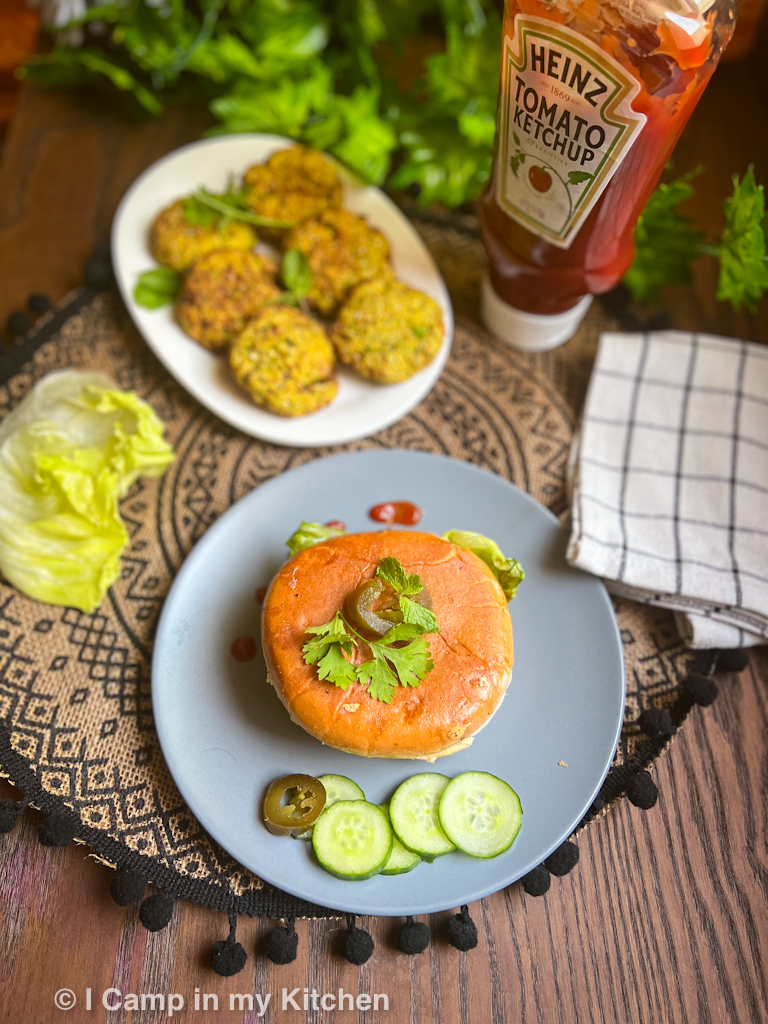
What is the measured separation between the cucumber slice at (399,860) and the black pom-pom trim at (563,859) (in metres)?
0.40

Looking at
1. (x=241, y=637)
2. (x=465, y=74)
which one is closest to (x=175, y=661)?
(x=241, y=637)

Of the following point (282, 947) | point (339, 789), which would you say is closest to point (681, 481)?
point (339, 789)

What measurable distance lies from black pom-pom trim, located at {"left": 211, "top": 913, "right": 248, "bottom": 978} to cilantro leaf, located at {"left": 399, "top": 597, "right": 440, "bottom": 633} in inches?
39.9

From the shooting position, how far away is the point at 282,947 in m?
2.13

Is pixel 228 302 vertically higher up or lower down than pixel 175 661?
higher up

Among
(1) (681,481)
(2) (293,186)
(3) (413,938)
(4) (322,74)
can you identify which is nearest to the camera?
(3) (413,938)

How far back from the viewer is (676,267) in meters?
2.95

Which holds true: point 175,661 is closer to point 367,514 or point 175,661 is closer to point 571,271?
point 367,514

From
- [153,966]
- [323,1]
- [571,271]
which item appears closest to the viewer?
[153,966]

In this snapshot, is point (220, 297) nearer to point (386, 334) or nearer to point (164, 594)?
point (386, 334)

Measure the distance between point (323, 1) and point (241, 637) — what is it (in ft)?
9.89

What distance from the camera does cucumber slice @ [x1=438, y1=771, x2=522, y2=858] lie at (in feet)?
6.86

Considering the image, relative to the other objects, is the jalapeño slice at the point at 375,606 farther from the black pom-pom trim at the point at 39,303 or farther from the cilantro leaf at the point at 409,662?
the black pom-pom trim at the point at 39,303

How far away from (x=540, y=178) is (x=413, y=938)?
7.48 feet
